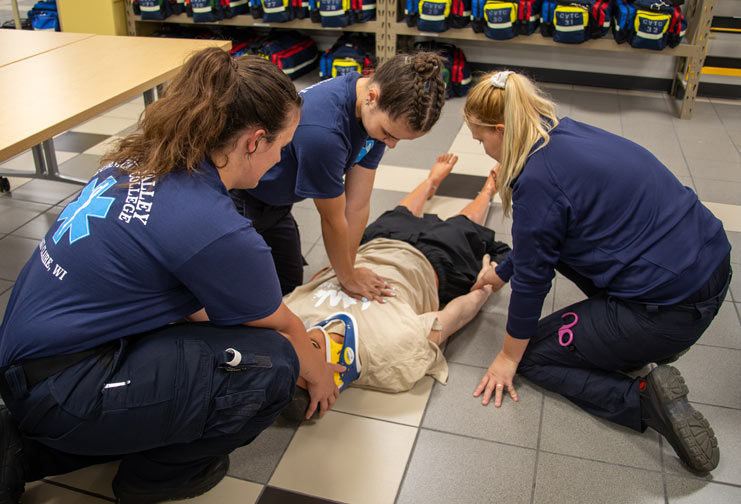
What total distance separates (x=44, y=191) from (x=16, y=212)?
9.5 inches

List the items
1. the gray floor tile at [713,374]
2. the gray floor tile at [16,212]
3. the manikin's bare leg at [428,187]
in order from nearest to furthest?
the gray floor tile at [713,374] → the manikin's bare leg at [428,187] → the gray floor tile at [16,212]

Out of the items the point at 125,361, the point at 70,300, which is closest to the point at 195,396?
the point at 125,361

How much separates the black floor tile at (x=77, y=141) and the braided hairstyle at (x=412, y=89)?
2.67 metres

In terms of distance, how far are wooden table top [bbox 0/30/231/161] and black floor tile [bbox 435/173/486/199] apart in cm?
123

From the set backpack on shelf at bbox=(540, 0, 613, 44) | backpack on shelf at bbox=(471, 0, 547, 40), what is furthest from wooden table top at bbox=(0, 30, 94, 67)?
backpack on shelf at bbox=(540, 0, 613, 44)

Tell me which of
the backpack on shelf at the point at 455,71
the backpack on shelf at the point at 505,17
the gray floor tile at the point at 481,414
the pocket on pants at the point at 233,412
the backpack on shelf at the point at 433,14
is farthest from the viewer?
the backpack on shelf at the point at 455,71

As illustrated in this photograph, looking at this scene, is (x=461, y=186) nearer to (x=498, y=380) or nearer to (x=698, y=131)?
(x=498, y=380)

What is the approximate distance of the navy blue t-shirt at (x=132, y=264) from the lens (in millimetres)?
1176

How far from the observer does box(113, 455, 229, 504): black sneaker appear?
1.50 metres

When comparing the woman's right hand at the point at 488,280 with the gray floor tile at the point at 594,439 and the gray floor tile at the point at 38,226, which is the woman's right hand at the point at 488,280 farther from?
the gray floor tile at the point at 38,226

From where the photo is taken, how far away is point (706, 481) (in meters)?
1.61

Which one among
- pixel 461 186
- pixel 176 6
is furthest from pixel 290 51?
pixel 461 186

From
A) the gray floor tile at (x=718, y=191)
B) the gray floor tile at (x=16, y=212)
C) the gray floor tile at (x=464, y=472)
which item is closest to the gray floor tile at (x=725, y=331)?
the gray floor tile at (x=464, y=472)

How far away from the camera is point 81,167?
344 cm
